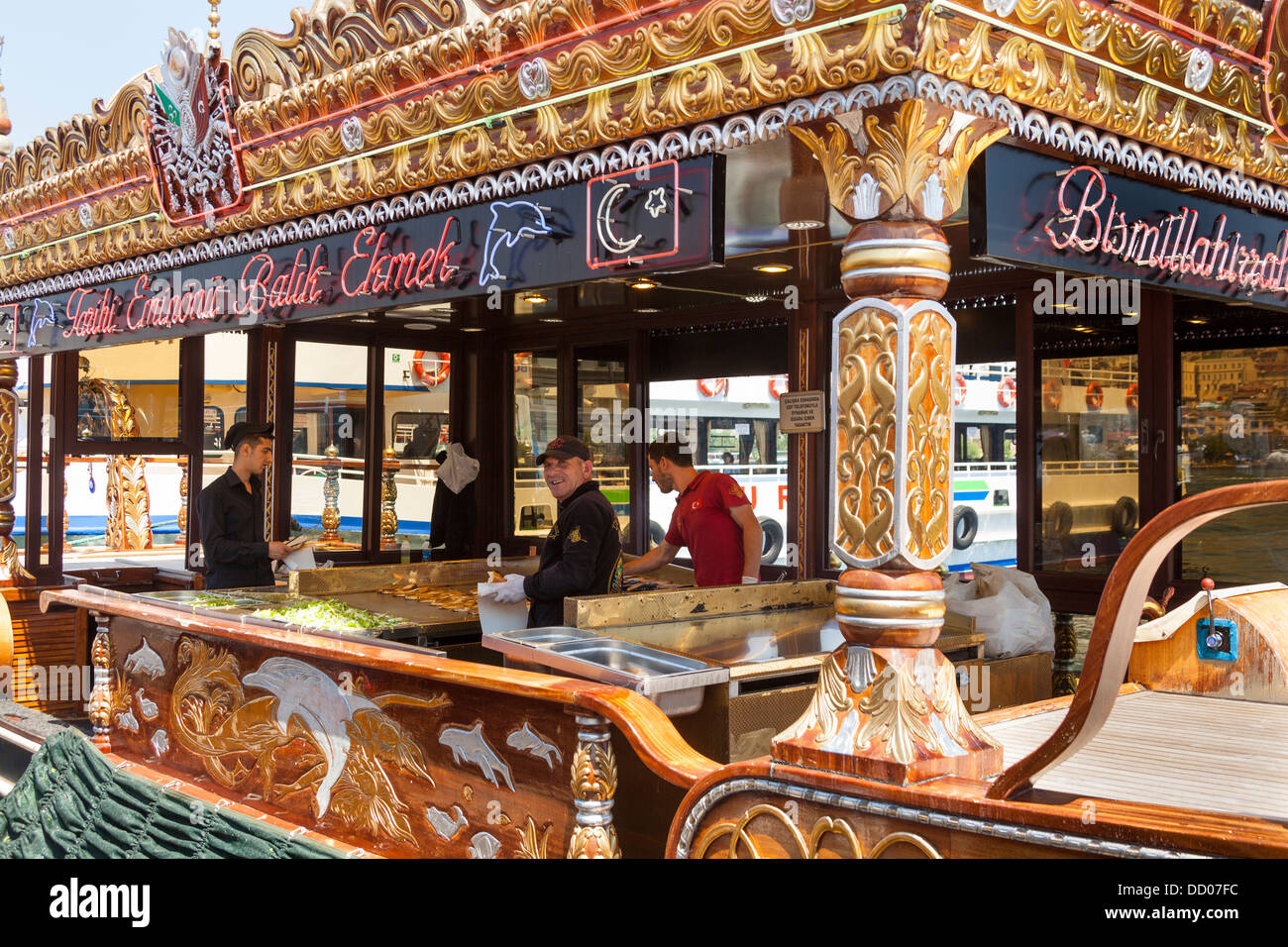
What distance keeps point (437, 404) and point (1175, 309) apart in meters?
6.49

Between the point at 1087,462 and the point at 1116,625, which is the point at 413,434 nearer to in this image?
the point at 1087,462

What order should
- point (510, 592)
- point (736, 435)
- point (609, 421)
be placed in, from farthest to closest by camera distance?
point (609, 421) → point (736, 435) → point (510, 592)

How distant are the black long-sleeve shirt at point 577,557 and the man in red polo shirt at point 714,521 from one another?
4.78 ft

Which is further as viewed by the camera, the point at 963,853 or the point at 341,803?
the point at 341,803

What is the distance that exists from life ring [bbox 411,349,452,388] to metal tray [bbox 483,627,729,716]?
6.58m

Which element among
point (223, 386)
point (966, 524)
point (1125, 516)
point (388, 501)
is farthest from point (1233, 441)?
point (223, 386)

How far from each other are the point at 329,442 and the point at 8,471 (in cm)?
260

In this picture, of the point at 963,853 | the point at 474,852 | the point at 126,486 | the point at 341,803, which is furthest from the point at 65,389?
the point at 963,853

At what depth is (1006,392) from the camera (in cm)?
738

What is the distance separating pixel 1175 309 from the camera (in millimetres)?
6715

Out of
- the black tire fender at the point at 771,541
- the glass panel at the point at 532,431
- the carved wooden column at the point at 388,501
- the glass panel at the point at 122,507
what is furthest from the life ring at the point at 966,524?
the glass panel at the point at 122,507

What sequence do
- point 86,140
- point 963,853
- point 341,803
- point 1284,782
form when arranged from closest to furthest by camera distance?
point 963,853, point 1284,782, point 341,803, point 86,140

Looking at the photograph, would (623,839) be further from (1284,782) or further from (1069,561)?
(1069,561)

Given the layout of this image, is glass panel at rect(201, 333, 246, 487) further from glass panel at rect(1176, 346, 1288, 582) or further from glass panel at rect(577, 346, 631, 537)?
glass panel at rect(1176, 346, 1288, 582)
